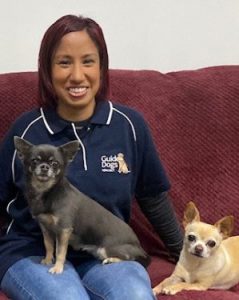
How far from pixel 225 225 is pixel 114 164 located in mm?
365

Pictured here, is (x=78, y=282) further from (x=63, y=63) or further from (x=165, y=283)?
(x=63, y=63)

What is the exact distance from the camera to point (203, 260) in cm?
160

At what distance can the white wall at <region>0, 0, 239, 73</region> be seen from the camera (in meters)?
2.11

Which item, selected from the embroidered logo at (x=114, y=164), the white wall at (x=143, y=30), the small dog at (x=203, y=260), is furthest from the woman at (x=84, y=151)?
the white wall at (x=143, y=30)

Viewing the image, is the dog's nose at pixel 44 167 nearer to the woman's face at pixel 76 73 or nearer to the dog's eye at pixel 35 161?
the dog's eye at pixel 35 161

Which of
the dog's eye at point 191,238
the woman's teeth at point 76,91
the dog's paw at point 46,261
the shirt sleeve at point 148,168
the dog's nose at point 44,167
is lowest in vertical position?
the dog's paw at point 46,261

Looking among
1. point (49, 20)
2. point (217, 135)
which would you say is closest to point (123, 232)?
point (217, 135)

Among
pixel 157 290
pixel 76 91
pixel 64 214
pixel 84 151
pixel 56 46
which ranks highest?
pixel 56 46

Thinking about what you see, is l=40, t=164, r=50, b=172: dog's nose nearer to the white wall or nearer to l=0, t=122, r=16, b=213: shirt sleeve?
l=0, t=122, r=16, b=213: shirt sleeve

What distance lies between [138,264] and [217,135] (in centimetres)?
64

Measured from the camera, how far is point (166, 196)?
5.60 ft

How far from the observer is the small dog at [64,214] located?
1.39 m

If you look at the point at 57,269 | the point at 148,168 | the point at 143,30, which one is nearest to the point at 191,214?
the point at 148,168

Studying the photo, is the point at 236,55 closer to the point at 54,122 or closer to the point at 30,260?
the point at 54,122
